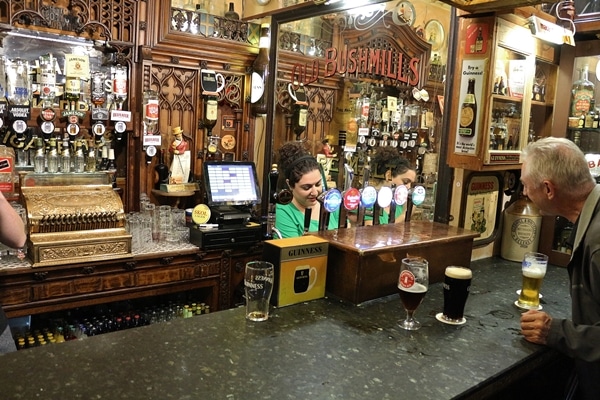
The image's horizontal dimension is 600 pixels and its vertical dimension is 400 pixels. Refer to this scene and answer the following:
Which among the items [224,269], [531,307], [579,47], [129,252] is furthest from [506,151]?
[129,252]

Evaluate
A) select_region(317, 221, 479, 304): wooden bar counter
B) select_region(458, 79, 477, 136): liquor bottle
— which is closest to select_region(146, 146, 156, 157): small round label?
select_region(317, 221, 479, 304): wooden bar counter

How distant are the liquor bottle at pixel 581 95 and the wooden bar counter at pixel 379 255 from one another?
1457 millimetres

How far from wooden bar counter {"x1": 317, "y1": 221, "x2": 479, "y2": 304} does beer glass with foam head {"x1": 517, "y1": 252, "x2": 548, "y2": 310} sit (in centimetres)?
32

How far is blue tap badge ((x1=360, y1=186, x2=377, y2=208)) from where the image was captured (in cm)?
260

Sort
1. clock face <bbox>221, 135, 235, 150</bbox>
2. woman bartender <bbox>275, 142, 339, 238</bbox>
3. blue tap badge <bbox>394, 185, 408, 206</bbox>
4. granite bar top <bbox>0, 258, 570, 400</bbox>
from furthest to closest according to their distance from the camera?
clock face <bbox>221, 135, 235, 150</bbox>
woman bartender <bbox>275, 142, 339, 238</bbox>
blue tap badge <bbox>394, 185, 408, 206</bbox>
granite bar top <bbox>0, 258, 570, 400</bbox>

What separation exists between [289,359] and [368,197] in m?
1.26

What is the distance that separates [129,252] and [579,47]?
9.56 ft

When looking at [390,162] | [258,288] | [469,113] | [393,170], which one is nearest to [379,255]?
[258,288]

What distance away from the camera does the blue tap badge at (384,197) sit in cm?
267

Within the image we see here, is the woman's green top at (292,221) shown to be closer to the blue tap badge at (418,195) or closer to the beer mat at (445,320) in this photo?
the blue tap badge at (418,195)

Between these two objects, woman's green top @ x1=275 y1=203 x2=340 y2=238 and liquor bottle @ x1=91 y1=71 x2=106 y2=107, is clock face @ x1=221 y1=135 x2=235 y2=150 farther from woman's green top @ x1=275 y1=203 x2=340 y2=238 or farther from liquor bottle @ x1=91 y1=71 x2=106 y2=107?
woman's green top @ x1=275 y1=203 x2=340 y2=238

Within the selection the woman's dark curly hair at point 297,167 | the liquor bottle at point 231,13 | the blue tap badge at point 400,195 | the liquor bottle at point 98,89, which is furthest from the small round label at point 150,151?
the blue tap badge at point 400,195

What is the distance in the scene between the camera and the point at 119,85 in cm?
379

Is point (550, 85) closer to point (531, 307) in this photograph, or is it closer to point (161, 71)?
point (531, 307)
